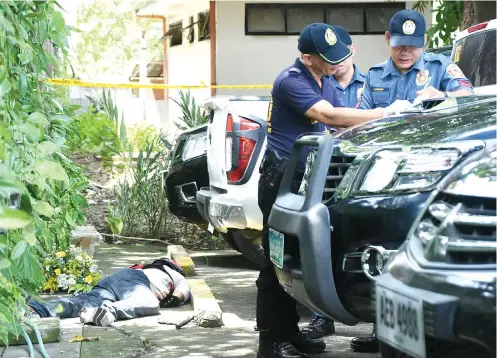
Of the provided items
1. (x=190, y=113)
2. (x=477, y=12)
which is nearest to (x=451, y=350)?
(x=190, y=113)

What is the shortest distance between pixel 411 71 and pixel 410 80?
0.19ft

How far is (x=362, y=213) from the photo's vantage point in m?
4.72

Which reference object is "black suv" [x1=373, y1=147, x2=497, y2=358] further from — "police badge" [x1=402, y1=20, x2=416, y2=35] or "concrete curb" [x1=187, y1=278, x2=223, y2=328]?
"concrete curb" [x1=187, y1=278, x2=223, y2=328]

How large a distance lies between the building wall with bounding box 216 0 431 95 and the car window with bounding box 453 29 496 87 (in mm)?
9622

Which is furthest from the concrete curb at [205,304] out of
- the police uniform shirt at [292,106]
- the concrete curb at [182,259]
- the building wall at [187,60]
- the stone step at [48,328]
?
the building wall at [187,60]

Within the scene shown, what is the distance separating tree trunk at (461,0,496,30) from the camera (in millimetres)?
12562

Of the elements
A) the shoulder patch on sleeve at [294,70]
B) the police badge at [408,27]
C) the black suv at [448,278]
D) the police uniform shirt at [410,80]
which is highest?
the police badge at [408,27]

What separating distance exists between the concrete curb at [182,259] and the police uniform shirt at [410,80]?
8.05 feet

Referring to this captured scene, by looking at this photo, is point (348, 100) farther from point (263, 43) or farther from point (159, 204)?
point (263, 43)

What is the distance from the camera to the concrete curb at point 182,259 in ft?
28.9

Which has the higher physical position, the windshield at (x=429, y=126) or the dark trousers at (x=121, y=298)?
the windshield at (x=429, y=126)

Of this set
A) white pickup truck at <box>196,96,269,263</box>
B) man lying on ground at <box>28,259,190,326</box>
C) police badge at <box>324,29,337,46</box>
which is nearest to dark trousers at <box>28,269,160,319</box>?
man lying on ground at <box>28,259,190,326</box>

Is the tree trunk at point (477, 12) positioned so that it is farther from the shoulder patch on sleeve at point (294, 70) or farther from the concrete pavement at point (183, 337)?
the shoulder patch on sleeve at point (294, 70)

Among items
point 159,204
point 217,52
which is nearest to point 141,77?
point 217,52
